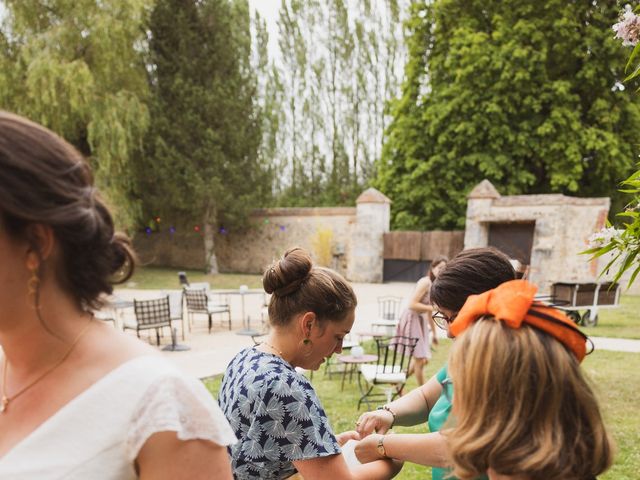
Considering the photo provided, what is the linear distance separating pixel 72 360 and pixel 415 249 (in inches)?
803

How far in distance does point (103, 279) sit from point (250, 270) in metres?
25.2

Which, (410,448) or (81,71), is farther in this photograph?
(81,71)

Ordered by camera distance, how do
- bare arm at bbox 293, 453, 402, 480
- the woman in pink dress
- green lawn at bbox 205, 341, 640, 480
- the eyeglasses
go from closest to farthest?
bare arm at bbox 293, 453, 402, 480, the eyeglasses, green lawn at bbox 205, 341, 640, 480, the woman in pink dress

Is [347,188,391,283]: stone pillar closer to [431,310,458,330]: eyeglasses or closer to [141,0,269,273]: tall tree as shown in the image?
[141,0,269,273]: tall tree

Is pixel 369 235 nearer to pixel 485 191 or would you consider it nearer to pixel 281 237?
pixel 485 191

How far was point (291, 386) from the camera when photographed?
62.6 inches

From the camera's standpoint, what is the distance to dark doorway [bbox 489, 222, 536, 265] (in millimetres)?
18438

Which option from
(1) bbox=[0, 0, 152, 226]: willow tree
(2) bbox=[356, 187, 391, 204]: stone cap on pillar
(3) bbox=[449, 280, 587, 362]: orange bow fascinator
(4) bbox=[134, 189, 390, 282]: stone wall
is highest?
(1) bbox=[0, 0, 152, 226]: willow tree

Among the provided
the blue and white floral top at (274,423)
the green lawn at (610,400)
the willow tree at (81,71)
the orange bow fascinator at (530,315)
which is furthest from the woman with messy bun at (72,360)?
the willow tree at (81,71)

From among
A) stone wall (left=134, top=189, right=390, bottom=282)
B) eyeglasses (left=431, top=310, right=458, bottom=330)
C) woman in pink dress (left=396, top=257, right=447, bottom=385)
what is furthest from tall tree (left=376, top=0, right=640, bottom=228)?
eyeglasses (left=431, top=310, right=458, bottom=330)

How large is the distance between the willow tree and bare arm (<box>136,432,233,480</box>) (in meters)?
17.7

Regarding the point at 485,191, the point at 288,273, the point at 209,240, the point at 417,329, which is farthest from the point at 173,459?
the point at 209,240

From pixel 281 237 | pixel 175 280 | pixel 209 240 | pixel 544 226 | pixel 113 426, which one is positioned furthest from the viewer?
pixel 281 237

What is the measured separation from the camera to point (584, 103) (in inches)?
776
